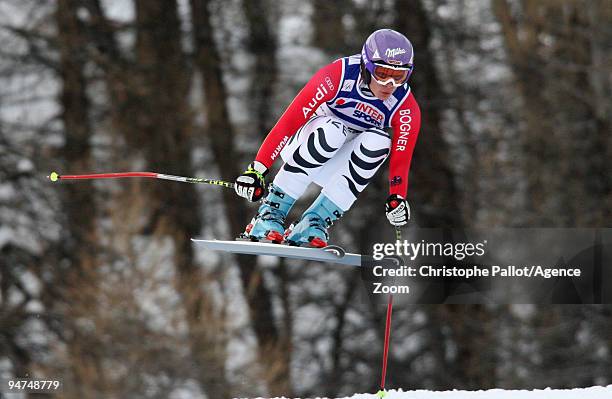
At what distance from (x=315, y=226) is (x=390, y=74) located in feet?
3.62

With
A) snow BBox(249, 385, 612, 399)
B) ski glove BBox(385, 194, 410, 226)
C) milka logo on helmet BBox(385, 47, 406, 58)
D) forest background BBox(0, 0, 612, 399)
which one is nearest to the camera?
milka logo on helmet BBox(385, 47, 406, 58)

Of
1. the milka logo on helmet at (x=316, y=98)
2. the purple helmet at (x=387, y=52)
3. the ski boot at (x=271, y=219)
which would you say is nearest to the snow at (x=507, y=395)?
the ski boot at (x=271, y=219)

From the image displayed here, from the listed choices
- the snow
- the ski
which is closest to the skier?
the ski

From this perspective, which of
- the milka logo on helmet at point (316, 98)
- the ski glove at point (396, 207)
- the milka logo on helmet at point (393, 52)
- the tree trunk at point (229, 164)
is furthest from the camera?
the tree trunk at point (229, 164)

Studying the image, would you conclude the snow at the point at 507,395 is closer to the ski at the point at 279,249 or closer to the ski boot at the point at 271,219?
the ski at the point at 279,249

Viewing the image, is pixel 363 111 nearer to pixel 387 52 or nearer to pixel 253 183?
pixel 387 52

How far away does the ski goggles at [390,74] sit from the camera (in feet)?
20.1

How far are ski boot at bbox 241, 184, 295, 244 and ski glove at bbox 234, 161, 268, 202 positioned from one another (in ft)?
1.07

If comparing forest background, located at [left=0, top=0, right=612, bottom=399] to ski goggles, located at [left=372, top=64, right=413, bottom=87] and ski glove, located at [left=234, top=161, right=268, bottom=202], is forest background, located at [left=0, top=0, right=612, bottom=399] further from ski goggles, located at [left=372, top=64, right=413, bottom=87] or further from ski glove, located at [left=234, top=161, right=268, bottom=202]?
ski goggles, located at [left=372, top=64, right=413, bottom=87]

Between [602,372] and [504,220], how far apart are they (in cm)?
279

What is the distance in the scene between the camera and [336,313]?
50.3 ft

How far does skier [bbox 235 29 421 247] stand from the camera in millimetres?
6199

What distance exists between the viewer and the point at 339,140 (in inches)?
253

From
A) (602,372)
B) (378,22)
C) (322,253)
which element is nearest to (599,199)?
(602,372)
